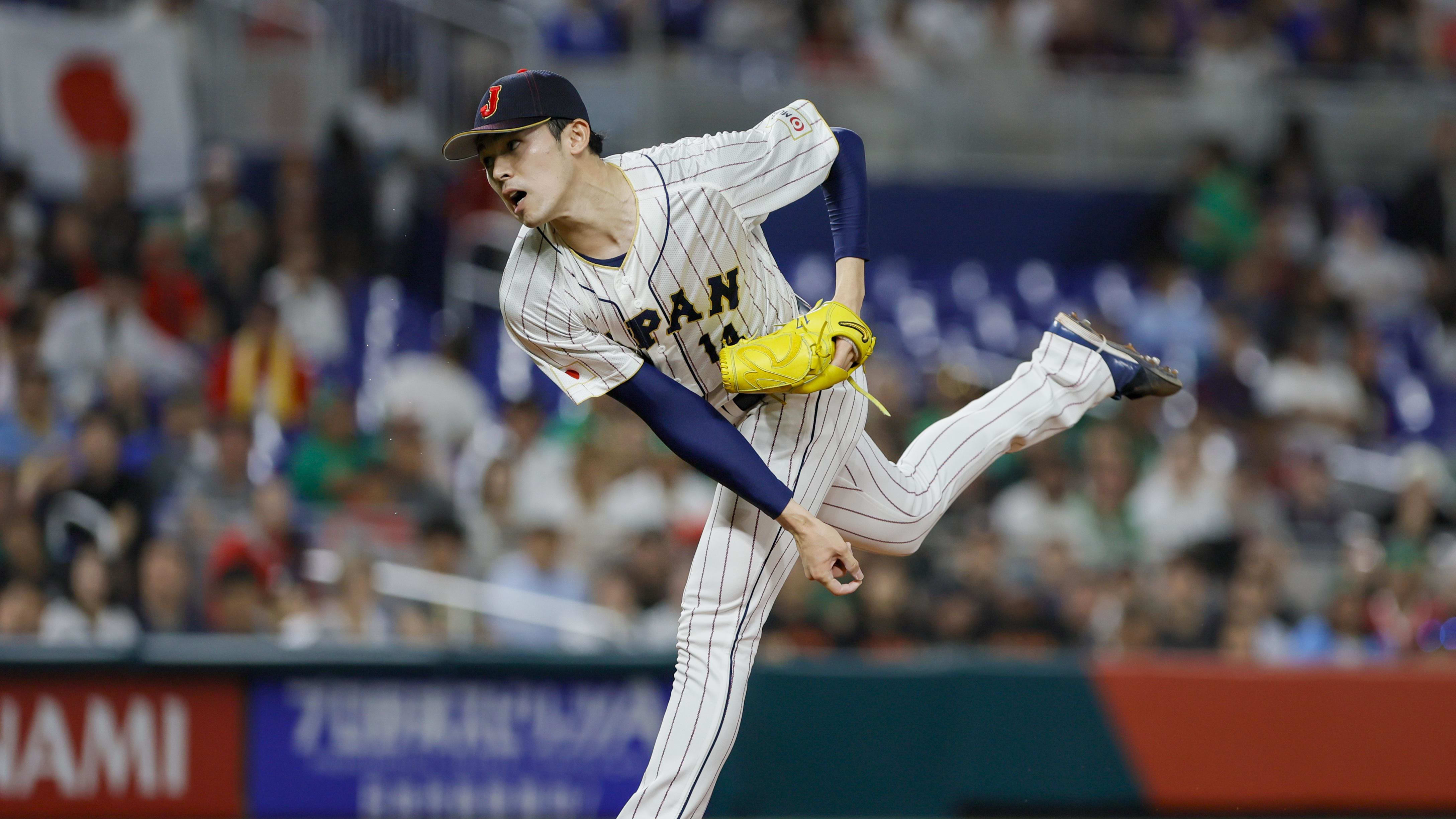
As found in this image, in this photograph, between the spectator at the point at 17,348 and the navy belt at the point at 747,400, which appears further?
the spectator at the point at 17,348

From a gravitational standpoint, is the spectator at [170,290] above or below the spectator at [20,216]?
below

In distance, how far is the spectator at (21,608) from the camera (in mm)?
6918

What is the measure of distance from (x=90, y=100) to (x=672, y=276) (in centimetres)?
710

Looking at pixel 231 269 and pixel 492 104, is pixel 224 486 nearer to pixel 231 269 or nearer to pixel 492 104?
pixel 231 269

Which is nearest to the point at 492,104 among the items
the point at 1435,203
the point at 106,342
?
the point at 106,342

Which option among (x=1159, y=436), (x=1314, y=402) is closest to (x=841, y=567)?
(x=1159, y=436)

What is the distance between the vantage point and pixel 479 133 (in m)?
3.70

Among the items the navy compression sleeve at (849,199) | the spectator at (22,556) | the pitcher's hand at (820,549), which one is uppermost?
the navy compression sleeve at (849,199)

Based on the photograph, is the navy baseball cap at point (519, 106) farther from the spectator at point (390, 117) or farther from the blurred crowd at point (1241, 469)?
the spectator at point (390, 117)

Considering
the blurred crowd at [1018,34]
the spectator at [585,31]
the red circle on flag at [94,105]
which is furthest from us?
the blurred crowd at [1018,34]

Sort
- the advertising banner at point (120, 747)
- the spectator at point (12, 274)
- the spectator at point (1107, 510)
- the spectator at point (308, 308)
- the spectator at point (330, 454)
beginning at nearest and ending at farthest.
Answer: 1. the advertising banner at point (120, 747)
2. the spectator at point (330, 454)
3. the spectator at point (1107, 510)
4. the spectator at point (12, 274)
5. the spectator at point (308, 308)

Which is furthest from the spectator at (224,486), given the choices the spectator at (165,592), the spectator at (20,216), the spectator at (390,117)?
the spectator at (390,117)

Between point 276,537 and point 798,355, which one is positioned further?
point 276,537

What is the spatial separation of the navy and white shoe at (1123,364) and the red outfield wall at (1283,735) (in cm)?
259
